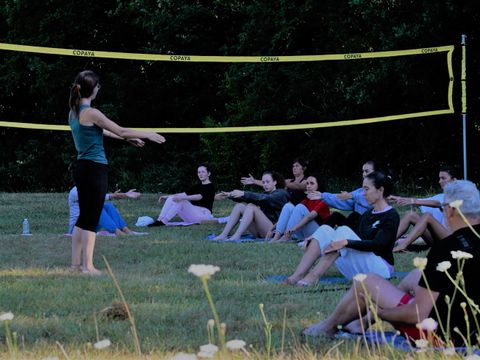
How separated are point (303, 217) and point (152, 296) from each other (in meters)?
4.11

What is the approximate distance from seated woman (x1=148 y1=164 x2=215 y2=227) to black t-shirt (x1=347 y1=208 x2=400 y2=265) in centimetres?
572

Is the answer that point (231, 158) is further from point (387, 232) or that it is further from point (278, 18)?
point (387, 232)

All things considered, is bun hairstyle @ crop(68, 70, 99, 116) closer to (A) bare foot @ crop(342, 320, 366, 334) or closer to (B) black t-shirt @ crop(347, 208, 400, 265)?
(B) black t-shirt @ crop(347, 208, 400, 265)

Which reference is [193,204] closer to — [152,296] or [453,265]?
[152,296]

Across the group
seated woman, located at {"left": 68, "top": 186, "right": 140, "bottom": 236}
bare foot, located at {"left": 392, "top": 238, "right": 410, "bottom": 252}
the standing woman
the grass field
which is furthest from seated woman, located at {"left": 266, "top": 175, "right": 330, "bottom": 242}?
the standing woman

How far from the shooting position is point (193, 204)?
1333 cm

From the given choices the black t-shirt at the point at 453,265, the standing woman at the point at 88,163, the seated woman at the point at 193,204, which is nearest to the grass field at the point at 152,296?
the standing woman at the point at 88,163

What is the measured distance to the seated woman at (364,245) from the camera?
6.97 m

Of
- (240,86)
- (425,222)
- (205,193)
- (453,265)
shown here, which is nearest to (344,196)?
(425,222)

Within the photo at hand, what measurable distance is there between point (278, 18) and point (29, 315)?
58.1 feet

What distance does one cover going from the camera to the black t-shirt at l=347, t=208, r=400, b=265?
686 cm

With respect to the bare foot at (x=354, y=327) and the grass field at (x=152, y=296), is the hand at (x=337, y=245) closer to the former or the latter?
the grass field at (x=152, y=296)

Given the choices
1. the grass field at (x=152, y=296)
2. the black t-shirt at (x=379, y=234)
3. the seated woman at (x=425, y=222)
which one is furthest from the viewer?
the seated woman at (x=425, y=222)

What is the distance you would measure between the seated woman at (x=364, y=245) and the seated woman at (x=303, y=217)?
272 cm
